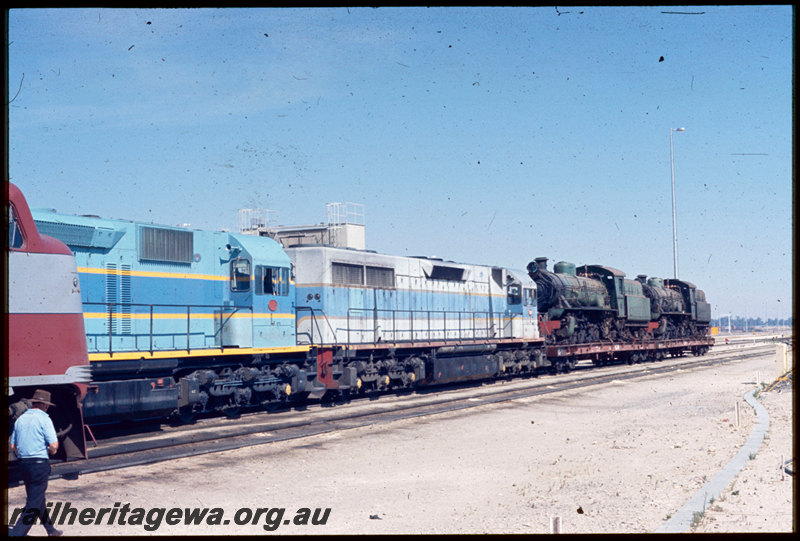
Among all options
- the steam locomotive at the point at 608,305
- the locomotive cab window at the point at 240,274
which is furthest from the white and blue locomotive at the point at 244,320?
the steam locomotive at the point at 608,305

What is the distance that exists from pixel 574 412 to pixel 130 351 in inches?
404

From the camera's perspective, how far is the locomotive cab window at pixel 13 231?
988 centimetres

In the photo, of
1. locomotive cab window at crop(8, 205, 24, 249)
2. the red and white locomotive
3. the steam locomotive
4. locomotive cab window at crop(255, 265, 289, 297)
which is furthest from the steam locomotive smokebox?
locomotive cab window at crop(8, 205, 24, 249)

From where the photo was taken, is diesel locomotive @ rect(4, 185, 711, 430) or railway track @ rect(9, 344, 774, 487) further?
diesel locomotive @ rect(4, 185, 711, 430)

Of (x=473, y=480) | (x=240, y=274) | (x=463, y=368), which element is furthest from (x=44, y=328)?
(x=463, y=368)

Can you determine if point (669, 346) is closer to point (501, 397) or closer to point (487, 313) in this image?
point (487, 313)

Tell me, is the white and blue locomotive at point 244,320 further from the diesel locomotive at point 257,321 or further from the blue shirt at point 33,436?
the blue shirt at point 33,436

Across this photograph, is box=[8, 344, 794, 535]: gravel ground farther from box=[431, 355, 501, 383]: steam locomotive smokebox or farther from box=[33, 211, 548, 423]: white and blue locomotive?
box=[431, 355, 501, 383]: steam locomotive smokebox

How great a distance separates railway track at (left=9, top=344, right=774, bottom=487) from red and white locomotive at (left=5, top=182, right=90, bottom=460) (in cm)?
94

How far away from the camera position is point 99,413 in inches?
516

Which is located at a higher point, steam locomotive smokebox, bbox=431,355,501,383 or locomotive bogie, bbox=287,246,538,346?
locomotive bogie, bbox=287,246,538,346

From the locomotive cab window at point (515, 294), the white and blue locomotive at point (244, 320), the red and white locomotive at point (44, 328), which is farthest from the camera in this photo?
the locomotive cab window at point (515, 294)

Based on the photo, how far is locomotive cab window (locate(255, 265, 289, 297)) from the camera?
56.6 feet

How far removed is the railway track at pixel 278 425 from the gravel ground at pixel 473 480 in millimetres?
424
